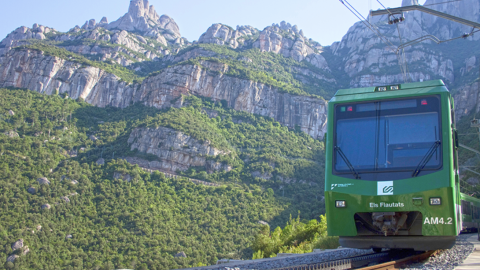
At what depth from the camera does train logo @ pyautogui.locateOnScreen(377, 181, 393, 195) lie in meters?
8.05

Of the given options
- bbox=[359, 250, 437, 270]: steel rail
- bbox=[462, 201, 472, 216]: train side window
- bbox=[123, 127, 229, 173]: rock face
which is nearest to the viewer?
bbox=[359, 250, 437, 270]: steel rail

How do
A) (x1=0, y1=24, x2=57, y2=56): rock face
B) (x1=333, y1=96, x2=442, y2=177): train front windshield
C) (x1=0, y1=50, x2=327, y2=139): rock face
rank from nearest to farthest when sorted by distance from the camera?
1. (x1=333, y1=96, x2=442, y2=177): train front windshield
2. (x1=0, y1=50, x2=327, y2=139): rock face
3. (x1=0, y1=24, x2=57, y2=56): rock face

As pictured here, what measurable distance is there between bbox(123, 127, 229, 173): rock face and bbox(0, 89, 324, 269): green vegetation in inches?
81.6

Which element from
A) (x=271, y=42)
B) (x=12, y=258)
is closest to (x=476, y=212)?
(x=12, y=258)

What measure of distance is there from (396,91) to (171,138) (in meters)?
74.8

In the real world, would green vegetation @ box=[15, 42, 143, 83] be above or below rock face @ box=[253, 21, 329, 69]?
below

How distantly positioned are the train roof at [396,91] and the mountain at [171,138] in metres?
24.8

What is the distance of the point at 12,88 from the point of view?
322 ft

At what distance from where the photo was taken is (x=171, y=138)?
81688 millimetres

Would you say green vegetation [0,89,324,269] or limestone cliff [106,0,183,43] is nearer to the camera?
green vegetation [0,89,324,269]

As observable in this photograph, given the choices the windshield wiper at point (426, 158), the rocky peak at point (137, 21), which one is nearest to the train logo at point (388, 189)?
the windshield wiper at point (426, 158)

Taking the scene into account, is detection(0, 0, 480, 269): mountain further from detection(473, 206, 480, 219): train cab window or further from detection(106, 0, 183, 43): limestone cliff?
detection(106, 0, 183, 43): limestone cliff

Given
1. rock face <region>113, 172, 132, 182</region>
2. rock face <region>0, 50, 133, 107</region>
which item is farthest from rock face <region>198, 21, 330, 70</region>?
rock face <region>113, 172, 132, 182</region>

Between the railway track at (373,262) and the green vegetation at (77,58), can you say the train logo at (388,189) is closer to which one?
the railway track at (373,262)
